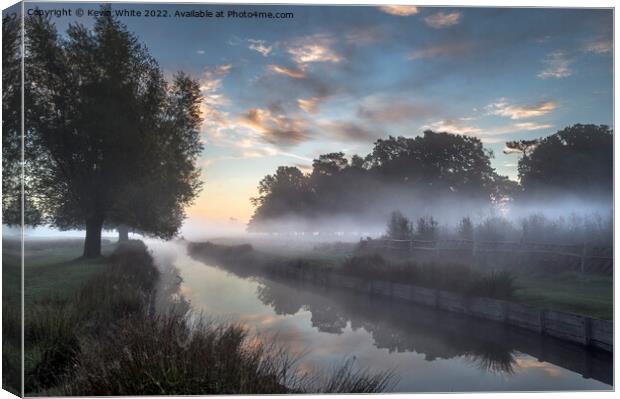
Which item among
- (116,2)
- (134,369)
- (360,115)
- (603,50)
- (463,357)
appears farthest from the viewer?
(463,357)

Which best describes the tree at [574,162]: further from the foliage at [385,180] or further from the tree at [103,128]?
the tree at [103,128]

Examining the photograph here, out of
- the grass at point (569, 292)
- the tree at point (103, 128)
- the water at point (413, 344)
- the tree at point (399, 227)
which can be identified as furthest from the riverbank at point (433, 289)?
the tree at point (103, 128)

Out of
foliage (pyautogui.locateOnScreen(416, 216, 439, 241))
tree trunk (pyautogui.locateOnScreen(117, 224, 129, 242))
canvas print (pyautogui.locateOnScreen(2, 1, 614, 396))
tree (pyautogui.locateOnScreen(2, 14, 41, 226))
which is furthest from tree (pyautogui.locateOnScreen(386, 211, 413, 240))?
tree (pyautogui.locateOnScreen(2, 14, 41, 226))

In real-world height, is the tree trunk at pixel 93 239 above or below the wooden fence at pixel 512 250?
above

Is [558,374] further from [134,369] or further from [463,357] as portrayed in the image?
[134,369]

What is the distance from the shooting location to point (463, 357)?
8.73 meters

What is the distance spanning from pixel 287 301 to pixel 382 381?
20.8 feet

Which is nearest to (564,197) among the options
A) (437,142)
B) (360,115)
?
(437,142)

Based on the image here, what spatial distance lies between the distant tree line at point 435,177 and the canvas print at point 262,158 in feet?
0.15

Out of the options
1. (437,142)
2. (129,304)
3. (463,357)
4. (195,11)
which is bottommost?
(463,357)

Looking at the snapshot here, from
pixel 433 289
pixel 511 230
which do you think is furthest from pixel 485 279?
pixel 511 230

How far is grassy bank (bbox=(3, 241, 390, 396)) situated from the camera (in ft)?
16.1

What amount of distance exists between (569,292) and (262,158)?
877 centimetres

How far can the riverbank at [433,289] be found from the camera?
8797 millimetres
